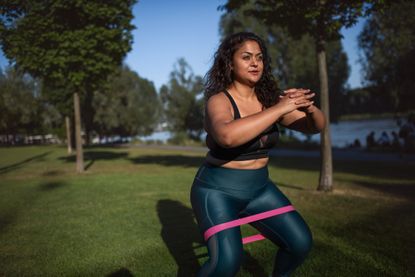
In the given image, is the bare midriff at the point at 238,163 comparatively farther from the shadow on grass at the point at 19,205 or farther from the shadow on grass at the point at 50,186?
the shadow on grass at the point at 50,186

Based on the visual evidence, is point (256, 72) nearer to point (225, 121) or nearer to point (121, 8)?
point (225, 121)

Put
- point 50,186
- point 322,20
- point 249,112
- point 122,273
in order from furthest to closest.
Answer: point 50,186, point 322,20, point 122,273, point 249,112

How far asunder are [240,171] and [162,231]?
418 centimetres

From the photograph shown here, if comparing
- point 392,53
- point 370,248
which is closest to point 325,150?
point 370,248

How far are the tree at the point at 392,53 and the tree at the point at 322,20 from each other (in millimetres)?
16605

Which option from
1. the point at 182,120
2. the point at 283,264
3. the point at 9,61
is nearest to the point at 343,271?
the point at 283,264

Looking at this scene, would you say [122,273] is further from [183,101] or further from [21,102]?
[21,102]

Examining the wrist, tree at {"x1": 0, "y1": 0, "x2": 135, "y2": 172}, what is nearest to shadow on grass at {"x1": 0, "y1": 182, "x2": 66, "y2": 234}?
tree at {"x1": 0, "y1": 0, "x2": 135, "y2": 172}

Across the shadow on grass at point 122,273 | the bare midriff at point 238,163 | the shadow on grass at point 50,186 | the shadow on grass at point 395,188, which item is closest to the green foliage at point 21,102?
the shadow on grass at point 50,186

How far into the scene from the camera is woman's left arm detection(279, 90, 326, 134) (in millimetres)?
2893

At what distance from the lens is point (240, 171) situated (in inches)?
110

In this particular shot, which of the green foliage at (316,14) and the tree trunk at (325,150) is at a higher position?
the green foliage at (316,14)

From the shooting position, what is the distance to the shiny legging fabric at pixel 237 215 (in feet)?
8.53

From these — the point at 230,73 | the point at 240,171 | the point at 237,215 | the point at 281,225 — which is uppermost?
the point at 230,73
